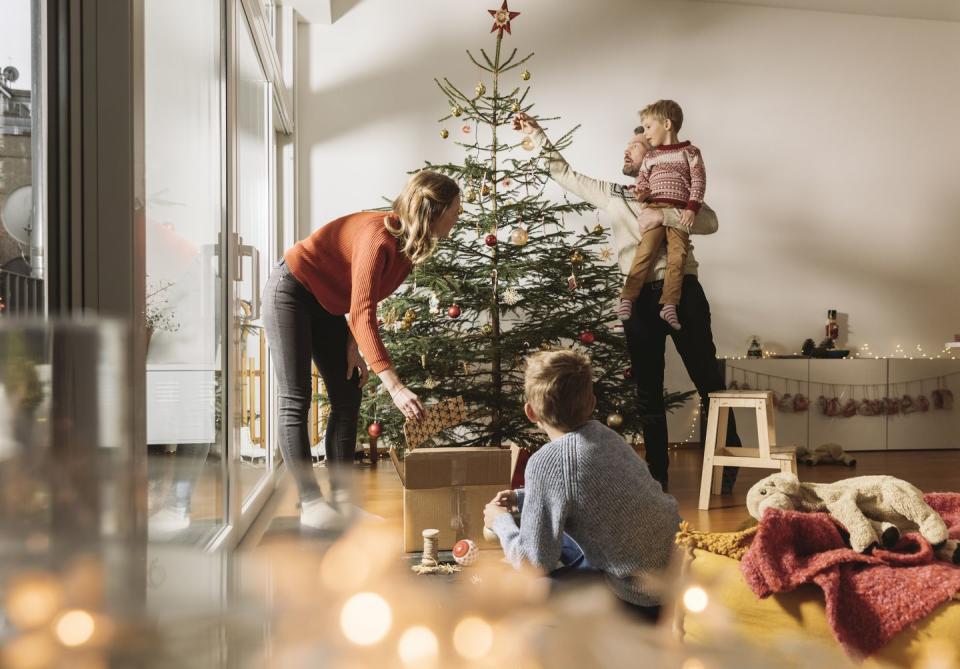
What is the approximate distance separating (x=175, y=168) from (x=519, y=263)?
144 centimetres

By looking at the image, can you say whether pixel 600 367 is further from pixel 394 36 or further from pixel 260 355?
pixel 394 36

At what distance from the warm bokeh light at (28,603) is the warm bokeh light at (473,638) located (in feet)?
0.26

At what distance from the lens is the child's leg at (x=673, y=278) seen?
3037 millimetres

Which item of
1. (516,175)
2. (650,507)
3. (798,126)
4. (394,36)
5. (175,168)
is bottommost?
(650,507)

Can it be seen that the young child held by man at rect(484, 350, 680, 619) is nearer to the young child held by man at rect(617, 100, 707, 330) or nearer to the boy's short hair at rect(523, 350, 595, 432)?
the boy's short hair at rect(523, 350, 595, 432)

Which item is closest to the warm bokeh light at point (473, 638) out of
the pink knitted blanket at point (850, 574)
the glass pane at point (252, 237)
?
the pink knitted blanket at point (850, 574)

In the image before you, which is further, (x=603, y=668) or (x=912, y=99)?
(x=912, y=99)

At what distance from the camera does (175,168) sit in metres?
1.47

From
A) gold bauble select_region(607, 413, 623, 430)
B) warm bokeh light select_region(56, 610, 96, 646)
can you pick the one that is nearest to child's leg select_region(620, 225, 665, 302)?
gold bauble select_region(607, 413, 623, 430)

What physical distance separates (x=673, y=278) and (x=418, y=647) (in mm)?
3052

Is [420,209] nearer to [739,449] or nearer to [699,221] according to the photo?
[739,449]

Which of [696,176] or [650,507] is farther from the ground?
[696,176]

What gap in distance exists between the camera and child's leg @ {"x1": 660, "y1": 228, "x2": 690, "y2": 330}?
3.04 metres

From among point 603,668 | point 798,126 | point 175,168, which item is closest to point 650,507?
point 175,168
